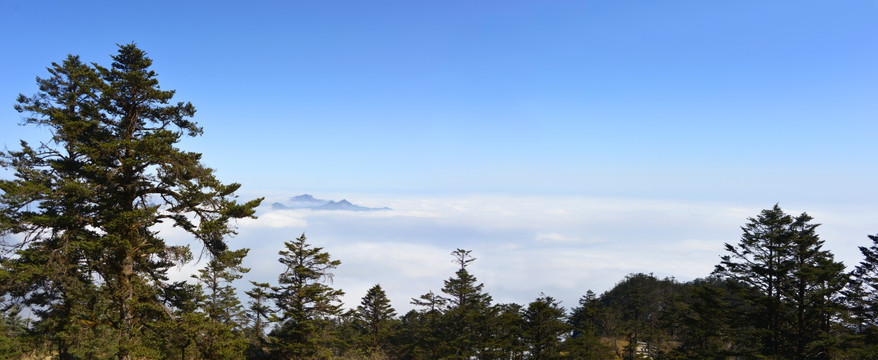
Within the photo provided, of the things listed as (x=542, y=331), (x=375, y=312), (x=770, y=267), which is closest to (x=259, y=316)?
(x=375, y=312)

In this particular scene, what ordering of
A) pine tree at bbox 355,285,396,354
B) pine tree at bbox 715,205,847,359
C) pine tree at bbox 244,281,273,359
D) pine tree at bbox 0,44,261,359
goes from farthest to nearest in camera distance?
pine tree at bbox 355,285,396,354, pine tree at bbox 244,281,273,359, pine tree at bbox 715,205,847,359, pine tree at bbox 0,44,261,359

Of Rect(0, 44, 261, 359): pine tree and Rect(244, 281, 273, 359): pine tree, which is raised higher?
Rect(0, 44, 261, 359): pine tree

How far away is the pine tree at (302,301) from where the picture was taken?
28.8 metres

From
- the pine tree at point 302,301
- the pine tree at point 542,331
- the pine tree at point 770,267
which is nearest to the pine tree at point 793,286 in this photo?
the pine tree at point 770,267

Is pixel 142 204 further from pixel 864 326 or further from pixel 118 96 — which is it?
pixel 864 326

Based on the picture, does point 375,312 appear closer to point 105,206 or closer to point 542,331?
point 542,331

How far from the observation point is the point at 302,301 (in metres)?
29.0

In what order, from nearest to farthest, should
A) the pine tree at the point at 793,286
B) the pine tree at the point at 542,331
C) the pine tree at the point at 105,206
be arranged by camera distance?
the pine tree at the point at 105,206, the pine tree at the point at 793,286, the pine tree at the point at 542,331

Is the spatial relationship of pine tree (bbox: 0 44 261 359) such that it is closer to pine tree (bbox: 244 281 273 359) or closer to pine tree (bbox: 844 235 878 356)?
pine tree (bbox: 244 281 273 359)

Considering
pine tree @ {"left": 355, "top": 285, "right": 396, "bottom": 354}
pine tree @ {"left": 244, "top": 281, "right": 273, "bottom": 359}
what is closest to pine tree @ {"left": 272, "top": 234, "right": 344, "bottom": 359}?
pine tree @ {"left": 244, "top": 281, "right": 273, "bottom": 359}

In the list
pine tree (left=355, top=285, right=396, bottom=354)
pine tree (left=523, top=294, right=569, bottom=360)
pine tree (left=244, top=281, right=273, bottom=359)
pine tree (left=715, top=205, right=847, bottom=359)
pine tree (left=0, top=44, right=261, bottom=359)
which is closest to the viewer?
pine tree (left=0, top=44, right=261, bottom=359)

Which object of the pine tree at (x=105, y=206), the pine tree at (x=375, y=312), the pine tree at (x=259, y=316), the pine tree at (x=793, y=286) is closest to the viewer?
the pine tree at (x=105, y=206)

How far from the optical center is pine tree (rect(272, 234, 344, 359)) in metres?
28.8

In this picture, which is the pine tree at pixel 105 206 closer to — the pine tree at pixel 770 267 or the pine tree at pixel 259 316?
the pine tree at pixel 259 316
